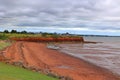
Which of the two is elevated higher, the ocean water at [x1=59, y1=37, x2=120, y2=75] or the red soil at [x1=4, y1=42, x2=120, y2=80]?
the red soil at [x1=4, y1=42, x2=120, y2=80]

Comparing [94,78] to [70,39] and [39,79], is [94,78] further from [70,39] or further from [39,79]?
[70,39]

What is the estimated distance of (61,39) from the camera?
5103 inches

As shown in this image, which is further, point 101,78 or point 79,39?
point 79,39

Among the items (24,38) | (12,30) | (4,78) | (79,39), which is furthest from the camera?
(12,30)

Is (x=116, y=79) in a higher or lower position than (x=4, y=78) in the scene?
lower

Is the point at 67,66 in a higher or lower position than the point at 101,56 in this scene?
higher

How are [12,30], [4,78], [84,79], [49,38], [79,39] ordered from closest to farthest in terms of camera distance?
[4,78], [84,79], [49,38], [79,39], [12,30]

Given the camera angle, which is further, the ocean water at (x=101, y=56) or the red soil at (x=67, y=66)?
the ocean water at (x=101, y=56)

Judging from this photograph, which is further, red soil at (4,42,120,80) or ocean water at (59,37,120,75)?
ocean water at (59,37,120,75)

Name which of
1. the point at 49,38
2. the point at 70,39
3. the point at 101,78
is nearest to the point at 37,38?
the point at 49,38

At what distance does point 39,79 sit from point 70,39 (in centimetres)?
11673

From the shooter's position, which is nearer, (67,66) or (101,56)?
(67,66)

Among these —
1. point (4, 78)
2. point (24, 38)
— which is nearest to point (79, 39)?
point (24, 38)

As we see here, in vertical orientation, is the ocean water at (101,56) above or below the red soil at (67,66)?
below
